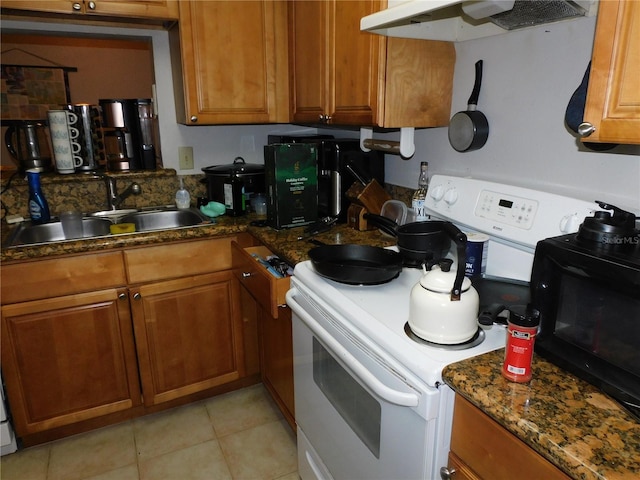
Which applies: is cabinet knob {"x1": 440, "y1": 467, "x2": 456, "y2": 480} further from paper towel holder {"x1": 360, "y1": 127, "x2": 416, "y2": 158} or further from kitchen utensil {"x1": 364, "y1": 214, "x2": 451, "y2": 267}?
paper towel holder {"x1": 360, "y1": 127, "x2": 416, "y2": 158}

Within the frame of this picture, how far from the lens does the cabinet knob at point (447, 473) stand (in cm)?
90

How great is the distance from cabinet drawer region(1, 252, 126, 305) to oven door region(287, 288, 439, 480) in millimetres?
824

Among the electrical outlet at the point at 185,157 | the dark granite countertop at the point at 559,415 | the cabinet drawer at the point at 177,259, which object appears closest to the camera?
the dark granite countertop at the point at 559,415

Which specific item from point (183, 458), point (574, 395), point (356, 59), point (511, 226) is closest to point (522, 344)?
point (574, 395)

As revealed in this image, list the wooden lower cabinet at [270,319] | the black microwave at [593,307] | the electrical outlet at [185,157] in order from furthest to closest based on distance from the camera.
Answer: the electrical outlet at [185,157] → the wooden lower cabinet at [270,319] → the black microwave at [593,307]

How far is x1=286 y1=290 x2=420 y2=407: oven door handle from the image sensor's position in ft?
2.91

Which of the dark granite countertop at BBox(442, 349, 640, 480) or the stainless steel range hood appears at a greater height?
the stainless steel range hood

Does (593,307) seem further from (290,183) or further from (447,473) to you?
(290,183)

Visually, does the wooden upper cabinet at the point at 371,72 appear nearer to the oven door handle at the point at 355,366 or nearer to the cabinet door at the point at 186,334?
the oven door handle at the point at 355,366

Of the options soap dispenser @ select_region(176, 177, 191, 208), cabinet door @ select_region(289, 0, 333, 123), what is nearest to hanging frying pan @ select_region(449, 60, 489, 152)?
cabinet door @ select_region(289, 0, 333, 123)

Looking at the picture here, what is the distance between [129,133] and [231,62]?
0.67 meters

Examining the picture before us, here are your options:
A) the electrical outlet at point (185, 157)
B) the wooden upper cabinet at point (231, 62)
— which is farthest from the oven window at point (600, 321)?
the electrical outlet at point (185, 157)

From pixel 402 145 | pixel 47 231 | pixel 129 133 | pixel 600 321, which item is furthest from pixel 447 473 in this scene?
pixel 129 133

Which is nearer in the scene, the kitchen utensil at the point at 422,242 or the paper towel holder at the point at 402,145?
the kitchen utensil at the point at 422,242
